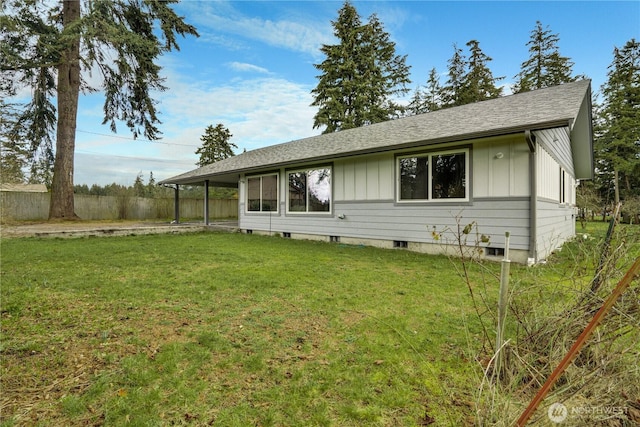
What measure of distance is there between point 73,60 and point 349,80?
16.4 metres

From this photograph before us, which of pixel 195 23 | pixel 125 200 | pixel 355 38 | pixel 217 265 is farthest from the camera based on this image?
pixel 355 38

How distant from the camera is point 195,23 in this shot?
14758 mm

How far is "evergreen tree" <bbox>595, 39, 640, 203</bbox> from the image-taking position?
813 inches

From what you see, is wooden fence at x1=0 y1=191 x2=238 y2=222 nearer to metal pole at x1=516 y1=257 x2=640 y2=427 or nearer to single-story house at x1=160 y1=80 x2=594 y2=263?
single-story house at x1=160 y1=80 x2=594 y2=263

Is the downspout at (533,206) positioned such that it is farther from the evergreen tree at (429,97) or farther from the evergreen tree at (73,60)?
the evergreen tree at (429,97)

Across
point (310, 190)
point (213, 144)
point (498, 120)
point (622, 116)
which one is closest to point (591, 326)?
point (498, 120)

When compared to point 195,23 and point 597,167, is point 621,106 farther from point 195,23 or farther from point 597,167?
point 195,23

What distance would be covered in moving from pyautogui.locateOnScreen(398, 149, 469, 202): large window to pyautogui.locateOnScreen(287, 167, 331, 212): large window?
2.46 m

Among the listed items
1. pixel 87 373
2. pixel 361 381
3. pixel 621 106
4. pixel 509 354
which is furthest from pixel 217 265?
pixel 621 106

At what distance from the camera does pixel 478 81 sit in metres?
23.9

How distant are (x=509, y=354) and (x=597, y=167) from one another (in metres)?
30.3

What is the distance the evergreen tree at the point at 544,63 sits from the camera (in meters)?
23.1

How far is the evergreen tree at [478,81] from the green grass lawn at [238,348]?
77.3ft

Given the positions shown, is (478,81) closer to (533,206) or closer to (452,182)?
Answer: (452,182)
